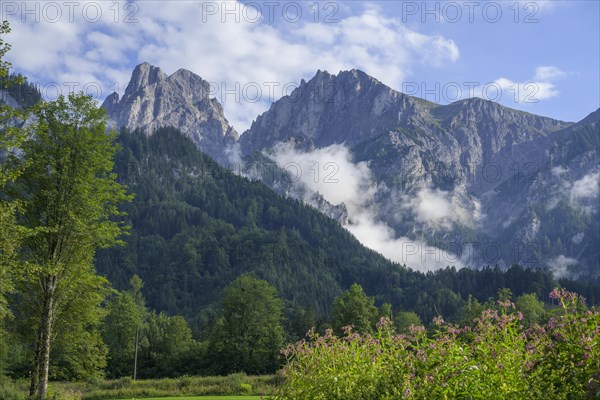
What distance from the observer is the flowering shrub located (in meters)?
6.91

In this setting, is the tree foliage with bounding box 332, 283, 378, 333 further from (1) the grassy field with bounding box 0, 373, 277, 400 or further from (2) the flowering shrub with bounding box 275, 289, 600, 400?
(2) the flowering shrub with bounding box 275, 289, 600, 400

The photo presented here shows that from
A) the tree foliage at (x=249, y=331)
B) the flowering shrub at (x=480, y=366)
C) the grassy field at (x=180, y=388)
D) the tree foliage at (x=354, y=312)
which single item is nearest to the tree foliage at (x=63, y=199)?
the grassy field at (x=180, y=388)

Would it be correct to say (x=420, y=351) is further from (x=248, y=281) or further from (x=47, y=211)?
(x=248, y=281)

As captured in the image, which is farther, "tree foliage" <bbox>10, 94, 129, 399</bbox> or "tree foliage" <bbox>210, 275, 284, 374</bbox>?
"tree foliage" <bbox>210, 275, 284, 374</bbox>

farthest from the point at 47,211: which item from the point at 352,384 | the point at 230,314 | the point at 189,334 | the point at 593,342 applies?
the point at 189,334

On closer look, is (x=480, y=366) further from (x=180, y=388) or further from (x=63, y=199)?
(x=180, y=388)

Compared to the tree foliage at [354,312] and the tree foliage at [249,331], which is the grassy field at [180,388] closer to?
the tree foliage at [249,331]

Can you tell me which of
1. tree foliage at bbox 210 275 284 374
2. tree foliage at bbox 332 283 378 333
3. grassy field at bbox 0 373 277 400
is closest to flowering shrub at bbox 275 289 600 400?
grassy field at bbox 0 373 277 400

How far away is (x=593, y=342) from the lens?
6.86 metres

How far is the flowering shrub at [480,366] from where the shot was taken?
6906 millimetres

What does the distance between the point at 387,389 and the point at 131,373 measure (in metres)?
81.0

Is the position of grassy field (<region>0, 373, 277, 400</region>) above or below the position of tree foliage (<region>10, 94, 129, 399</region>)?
below

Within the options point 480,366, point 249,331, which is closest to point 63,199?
point 480,366

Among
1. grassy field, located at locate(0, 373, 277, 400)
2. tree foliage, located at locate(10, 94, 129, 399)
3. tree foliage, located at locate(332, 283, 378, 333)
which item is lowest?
grassy field, located at locate(0, 373, 277, 400)
